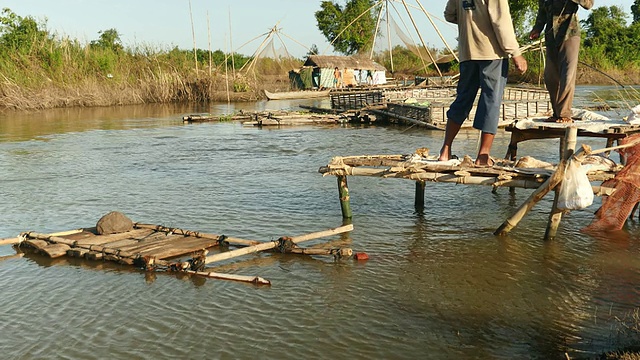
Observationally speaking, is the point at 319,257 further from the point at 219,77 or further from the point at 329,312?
the point at 219,77

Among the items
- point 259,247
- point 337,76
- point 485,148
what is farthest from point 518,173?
point 337,76

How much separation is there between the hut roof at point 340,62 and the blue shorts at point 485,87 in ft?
95.1

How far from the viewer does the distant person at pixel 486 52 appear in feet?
16.9

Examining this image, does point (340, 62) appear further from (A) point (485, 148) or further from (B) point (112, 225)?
(A) point (485, 148)

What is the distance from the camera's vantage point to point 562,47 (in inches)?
223

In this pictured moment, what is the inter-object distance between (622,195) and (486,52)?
5.60ft

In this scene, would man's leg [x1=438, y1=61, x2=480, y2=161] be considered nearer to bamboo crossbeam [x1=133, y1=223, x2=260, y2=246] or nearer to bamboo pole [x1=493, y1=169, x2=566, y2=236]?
bamboo pole [x1=493, y1=169, x2=566, y2=236]

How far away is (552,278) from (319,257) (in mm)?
1920

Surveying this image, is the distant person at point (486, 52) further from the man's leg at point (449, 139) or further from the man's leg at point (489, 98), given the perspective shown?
the man's leg at point (449, 139)

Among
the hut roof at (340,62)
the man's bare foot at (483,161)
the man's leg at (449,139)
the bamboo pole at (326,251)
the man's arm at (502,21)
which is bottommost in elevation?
the bamboo pole at (326,251)

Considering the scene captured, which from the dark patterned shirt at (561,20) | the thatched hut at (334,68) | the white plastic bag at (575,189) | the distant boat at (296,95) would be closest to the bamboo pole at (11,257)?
the white plastic bag at (575,189)

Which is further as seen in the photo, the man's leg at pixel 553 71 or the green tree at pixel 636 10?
the green tree at pixel 636 10

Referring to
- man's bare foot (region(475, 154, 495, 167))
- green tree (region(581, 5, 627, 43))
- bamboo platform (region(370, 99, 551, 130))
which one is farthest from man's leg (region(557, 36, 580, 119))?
green tree (region(581, 5, 627, 43))

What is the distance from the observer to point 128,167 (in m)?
11.3
